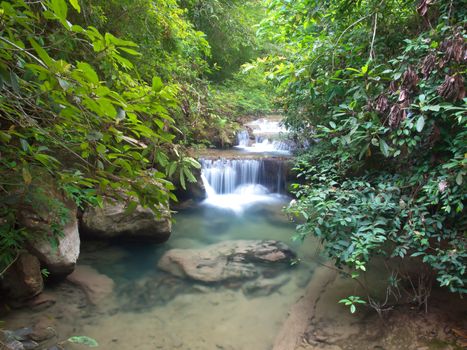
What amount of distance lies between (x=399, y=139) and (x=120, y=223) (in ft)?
13.1

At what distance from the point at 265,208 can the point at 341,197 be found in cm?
421

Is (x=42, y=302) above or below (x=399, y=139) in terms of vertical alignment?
below

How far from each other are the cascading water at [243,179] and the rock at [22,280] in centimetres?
474

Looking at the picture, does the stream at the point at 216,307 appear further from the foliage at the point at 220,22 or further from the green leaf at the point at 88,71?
the foliage at the point at 220,22

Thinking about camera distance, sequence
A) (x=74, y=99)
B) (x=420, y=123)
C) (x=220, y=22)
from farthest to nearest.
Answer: (x=220, y=22), (x=420, y=123), (x=74, y=99)

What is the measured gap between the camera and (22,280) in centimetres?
337

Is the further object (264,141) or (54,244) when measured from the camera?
(264,141)

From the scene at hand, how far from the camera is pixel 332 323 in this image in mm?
3203

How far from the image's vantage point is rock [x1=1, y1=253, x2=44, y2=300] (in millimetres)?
3348

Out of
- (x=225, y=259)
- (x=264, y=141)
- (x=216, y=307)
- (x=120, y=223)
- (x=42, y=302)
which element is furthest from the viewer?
(x=264, y=141)

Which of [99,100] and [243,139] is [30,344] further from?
[243,139]

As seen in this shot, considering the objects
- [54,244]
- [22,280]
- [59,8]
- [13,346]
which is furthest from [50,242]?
[59,8]

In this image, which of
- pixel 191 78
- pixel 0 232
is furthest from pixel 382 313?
pixel 191 78

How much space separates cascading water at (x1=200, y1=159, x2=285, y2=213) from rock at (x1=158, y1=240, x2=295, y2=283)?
2846mm
